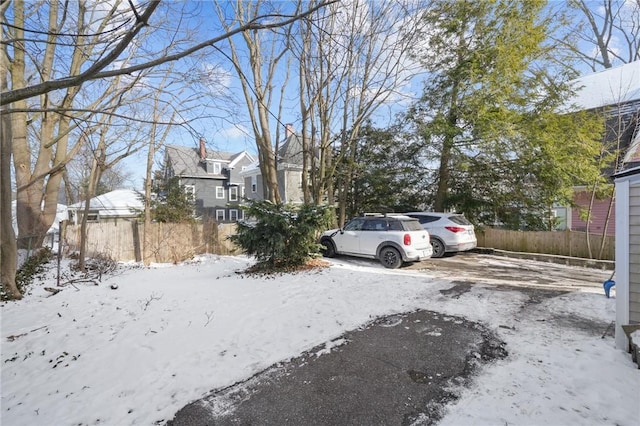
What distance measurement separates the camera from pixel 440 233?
10.0 meters

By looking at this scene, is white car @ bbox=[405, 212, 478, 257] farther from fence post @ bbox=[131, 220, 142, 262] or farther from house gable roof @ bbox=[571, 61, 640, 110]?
fence post @ bbox=[131, 220, 142, 262]

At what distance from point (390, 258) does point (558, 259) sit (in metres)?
5.38

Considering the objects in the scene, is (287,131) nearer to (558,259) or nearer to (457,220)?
(457,220)

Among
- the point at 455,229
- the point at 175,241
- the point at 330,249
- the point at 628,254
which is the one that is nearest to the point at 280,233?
the point at 330,249

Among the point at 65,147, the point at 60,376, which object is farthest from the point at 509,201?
the point at 65,147

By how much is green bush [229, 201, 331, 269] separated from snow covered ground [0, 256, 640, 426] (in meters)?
1.11

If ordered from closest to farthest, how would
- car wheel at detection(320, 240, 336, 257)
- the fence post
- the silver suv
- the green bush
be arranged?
the green bush
the silver suv
car wheel at detection(320, 240, 336, 257)
the fence post

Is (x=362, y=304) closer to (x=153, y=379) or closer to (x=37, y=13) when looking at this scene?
(x=153, y=379)

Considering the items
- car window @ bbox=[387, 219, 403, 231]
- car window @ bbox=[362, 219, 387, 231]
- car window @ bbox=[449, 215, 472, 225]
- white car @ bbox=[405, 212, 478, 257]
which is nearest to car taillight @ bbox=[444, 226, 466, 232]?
white car @ bbox=[405, 212, 478, 257]

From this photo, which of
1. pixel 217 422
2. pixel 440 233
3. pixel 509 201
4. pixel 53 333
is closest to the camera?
pixel 217 422

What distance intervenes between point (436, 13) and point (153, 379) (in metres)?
14.0

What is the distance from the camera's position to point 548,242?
10.1 m

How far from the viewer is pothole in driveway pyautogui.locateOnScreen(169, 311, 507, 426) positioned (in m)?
2.44

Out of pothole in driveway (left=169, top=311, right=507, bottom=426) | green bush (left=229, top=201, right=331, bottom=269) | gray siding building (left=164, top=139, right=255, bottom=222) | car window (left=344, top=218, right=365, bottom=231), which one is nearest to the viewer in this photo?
pothole in driveway (left=169, top=311, right=507, bottom=426)
